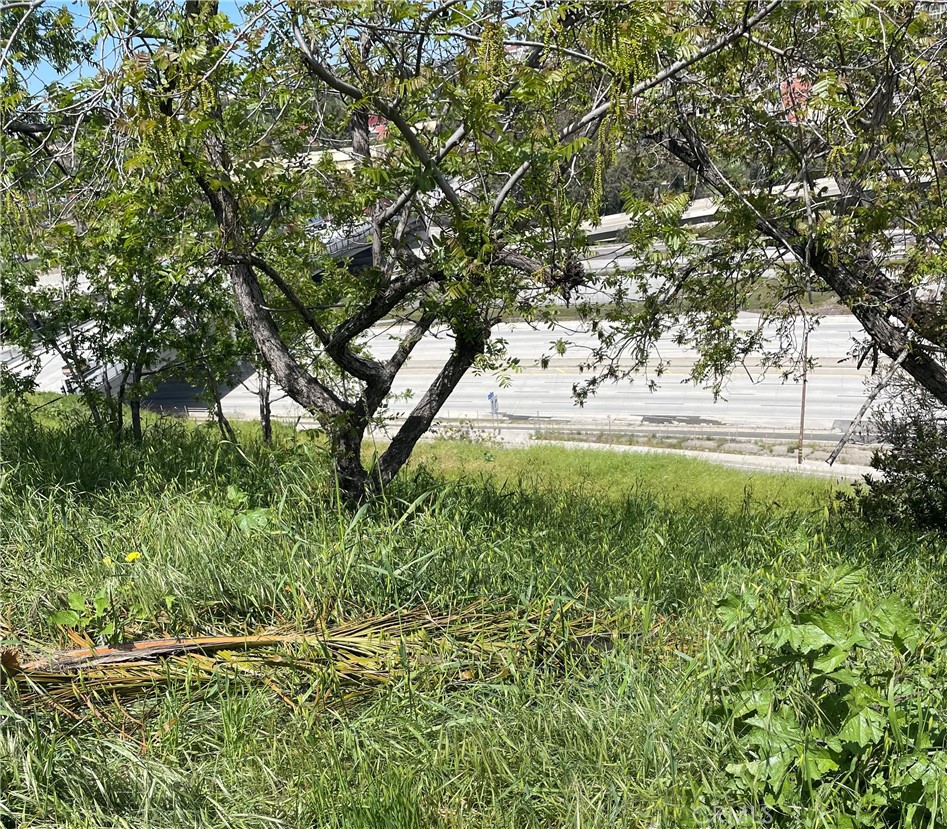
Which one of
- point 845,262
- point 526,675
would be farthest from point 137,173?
point 845,262

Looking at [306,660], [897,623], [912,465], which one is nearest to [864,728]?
[897,623]

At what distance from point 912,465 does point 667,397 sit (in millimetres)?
19183

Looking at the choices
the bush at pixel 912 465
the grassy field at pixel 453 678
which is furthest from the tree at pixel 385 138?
the bush at pixel 912 465

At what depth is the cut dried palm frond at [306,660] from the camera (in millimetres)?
2953

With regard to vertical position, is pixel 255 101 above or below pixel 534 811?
above

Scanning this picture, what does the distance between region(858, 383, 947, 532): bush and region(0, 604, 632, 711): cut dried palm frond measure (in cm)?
669

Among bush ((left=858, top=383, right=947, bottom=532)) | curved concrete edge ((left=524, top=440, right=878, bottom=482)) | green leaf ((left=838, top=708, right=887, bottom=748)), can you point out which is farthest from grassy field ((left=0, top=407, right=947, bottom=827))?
A: curved concrete edge ((left=524, top=440, right=878, bottom=482))

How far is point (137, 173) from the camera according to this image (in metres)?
4.93

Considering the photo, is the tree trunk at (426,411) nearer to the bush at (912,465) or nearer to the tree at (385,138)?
the tree at (385,138)

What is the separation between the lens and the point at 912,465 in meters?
9.24

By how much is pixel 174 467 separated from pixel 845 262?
5251 mm

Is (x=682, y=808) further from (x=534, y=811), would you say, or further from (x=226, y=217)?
(x=226, y=217)

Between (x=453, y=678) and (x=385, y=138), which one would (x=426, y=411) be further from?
(x=453, y=678)

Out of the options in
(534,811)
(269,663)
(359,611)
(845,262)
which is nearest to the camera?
(534,811)
